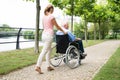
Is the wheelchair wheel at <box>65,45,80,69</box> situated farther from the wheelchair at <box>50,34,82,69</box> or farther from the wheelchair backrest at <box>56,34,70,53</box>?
the wheelchair backrest at <box>56,34,70,53</box>

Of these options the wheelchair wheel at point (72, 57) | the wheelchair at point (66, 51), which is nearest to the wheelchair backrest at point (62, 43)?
the wheelchair at point (66, 51)

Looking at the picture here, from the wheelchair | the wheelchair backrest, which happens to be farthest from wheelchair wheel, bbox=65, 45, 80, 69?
the wheelchair backrest

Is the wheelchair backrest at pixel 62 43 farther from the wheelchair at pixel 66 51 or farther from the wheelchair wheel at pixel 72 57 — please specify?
the wheelchair wheel at pixel 72 57

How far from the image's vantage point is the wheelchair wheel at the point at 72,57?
9.50m

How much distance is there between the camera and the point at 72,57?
987cm

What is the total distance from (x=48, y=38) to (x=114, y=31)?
41.8 metres

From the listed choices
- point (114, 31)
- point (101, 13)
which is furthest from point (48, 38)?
point (114, 31)

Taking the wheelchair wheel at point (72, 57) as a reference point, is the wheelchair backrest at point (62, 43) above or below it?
above

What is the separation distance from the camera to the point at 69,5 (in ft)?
82.4

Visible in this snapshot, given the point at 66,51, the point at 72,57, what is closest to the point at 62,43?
the point at 66,51

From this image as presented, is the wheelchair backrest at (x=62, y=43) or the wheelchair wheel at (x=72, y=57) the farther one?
the wheelchair backrest at (x=62, y=43)

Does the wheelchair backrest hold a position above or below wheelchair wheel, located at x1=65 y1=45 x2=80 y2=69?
above

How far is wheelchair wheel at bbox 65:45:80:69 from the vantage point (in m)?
9.50

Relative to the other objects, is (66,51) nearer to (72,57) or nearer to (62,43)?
(62,43)
